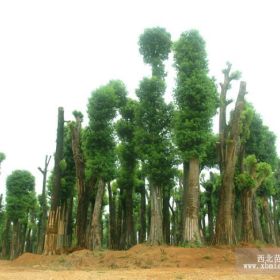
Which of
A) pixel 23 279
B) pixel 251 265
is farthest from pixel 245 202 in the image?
pixel 23 279

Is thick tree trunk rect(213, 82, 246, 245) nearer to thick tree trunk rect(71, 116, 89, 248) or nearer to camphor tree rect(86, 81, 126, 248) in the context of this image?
camphor tree rect(86, 81, 126, 248)

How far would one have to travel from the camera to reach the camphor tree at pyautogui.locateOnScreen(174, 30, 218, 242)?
2214cm

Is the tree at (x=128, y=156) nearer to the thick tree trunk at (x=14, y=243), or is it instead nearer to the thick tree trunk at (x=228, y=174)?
the thick tree trunk at (x=228, y=174)

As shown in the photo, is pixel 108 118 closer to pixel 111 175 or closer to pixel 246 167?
pixel 111 175

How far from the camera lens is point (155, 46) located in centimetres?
2647

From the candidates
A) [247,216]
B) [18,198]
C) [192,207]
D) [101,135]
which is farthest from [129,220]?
[18,198]

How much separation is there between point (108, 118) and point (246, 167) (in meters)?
9.89

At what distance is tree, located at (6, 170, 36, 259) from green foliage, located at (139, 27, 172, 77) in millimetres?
21000

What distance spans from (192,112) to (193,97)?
95 centimetres

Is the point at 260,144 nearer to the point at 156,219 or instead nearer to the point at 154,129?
the point at 154,129

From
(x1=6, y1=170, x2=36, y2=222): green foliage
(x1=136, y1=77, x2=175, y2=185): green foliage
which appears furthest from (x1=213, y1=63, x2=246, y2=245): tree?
(x1=6, y1=170, x2=36, y2=222): green foliage

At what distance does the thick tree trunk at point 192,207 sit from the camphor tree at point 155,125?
205 cm

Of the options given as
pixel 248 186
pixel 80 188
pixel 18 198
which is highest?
pixel 18 198

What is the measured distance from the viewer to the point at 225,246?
21016 millimetres
